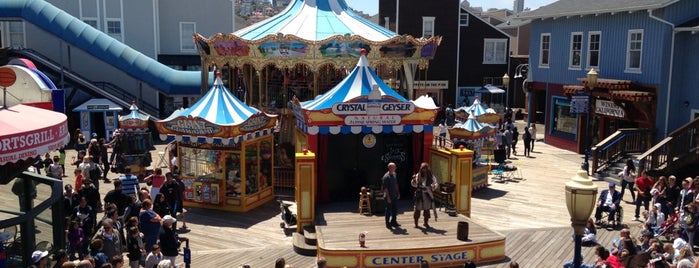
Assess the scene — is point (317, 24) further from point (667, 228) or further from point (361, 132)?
point (667, 228)

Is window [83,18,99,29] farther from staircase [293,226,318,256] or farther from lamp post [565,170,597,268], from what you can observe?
lamp post [565,170,597,268]

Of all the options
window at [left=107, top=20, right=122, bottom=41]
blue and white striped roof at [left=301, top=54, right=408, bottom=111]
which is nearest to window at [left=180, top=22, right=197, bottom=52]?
window at [left=107, top=20, right=122, bottom=41]

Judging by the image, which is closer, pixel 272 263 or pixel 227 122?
pixel 272 263

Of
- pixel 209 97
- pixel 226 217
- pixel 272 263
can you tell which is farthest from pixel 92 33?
pixel 272 263

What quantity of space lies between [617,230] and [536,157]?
1097 centimetres

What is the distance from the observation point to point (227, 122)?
1639 centimetres

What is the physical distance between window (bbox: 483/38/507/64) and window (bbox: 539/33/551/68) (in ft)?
39.1

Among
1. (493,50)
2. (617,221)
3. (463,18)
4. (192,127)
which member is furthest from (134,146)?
(493,50)

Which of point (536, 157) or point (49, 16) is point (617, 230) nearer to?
point (536, 157)

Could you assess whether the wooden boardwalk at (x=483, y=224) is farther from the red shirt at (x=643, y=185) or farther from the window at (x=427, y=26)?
the window at (x=427, y=26)

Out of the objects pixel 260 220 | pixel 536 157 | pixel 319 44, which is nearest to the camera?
pixel 260 220

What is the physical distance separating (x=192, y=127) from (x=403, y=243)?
22.8ft

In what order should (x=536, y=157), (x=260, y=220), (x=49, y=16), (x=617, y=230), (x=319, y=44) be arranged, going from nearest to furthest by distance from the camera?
(x=617, y=230) < (x=260, y=220) < (x=319, y=44) < (x=536, y=157) < (x=49, y=16)

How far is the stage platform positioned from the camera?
12.1 meters
